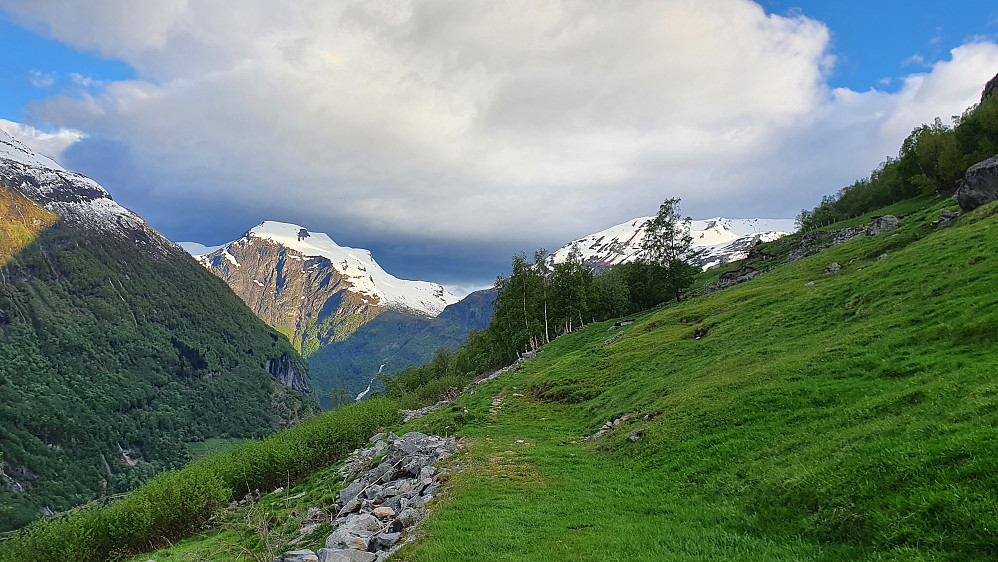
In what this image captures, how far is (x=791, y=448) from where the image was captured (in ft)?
49.5

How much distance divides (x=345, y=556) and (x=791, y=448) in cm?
1484

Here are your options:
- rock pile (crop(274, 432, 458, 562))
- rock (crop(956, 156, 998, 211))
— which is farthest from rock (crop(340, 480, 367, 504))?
rock (crop(956, 156, 998, 211))

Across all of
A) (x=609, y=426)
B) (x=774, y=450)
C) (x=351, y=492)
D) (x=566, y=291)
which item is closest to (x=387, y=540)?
(x=351, y=492)

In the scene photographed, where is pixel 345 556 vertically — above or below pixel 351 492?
above

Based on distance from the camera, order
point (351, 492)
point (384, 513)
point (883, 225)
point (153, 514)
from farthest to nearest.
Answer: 1. point (883, 225)
2. point (153, 514)
3. point (351, 492)
4. point (384, 513)

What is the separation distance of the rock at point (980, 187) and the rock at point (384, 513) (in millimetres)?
61048

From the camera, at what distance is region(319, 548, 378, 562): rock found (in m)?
12.9

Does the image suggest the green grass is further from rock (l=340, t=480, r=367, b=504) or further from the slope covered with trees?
the slope covered with trees

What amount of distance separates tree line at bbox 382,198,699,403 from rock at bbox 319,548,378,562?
59335 mm

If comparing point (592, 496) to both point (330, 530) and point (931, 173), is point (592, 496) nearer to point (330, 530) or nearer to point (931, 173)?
point (330, 530)

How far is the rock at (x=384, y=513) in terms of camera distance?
Result: 1736cm

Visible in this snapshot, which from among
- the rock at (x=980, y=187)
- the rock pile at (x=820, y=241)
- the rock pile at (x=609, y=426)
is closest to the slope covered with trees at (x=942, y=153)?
the rock pile at (x=820, y=241)

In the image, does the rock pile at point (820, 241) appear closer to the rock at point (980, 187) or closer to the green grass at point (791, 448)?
the rock at point (980, 187)

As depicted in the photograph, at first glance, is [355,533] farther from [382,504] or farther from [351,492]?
[351,492]
